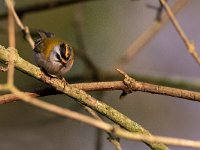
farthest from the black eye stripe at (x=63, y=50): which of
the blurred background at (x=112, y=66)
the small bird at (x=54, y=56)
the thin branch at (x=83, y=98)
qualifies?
the thin branch at (x=83, y=98)

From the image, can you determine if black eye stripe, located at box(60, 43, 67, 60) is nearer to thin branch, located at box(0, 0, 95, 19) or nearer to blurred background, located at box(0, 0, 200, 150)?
thin branch, located at box(0, 0, 95, 19)

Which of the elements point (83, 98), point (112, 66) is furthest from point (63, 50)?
point (112, 66)

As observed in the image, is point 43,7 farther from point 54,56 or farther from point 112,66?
point 112,66

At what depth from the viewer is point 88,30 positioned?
4.69 m

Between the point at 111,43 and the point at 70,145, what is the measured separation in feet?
4.36

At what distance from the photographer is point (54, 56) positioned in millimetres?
2451

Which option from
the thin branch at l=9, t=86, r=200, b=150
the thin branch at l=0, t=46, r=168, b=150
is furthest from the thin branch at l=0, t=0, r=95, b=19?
the thin branch at l=9, t=86, r=200, b=150

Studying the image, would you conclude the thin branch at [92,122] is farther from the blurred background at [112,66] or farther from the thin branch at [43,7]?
the blurred background at [112,66]

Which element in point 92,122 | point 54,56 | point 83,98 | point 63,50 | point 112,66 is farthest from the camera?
point 112,66

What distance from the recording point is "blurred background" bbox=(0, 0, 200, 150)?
3248 millimetres

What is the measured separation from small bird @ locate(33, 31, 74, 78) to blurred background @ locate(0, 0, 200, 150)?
0.34 metres

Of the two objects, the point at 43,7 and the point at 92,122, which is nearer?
the point at 92,122

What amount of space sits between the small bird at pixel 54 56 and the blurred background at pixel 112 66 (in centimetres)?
34

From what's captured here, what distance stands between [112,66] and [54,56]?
0.83m
